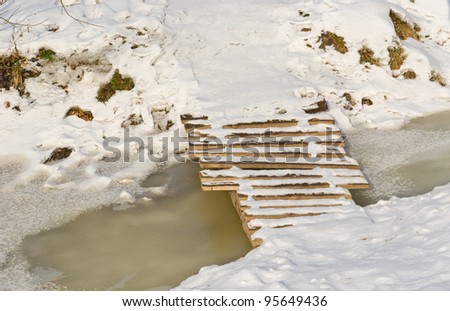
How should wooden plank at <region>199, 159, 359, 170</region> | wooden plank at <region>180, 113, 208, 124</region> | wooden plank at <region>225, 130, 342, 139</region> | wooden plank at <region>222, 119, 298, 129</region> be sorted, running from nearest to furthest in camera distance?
wooden plank at <region>199, 159, 359, 170</region> → wooden plank at <region>225, 130, 342, 139</region> → wooden plank at <region>222, 119, 298, 129</region> → wooden plank at <region>180, 113, 208, 124</region>

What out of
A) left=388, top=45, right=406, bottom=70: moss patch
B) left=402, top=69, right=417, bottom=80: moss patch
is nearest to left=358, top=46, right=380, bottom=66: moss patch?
left=388, top=45, right=406, bottom=70: moss patch

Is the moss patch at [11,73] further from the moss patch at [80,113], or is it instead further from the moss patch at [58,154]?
the moss patch at [58,154]

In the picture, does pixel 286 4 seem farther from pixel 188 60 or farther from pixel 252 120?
pixel 252 120

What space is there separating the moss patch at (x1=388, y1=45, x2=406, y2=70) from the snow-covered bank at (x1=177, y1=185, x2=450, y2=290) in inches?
128

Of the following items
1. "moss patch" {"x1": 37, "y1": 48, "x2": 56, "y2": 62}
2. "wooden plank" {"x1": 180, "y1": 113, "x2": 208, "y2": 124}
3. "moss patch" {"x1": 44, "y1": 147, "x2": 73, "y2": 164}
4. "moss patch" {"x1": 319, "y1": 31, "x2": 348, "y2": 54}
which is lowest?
"moss patch" {"x1": 44, "y1": 147, "x2": 73, "y2": 164}

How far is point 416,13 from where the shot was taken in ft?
34.7

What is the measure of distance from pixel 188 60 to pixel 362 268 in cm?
474

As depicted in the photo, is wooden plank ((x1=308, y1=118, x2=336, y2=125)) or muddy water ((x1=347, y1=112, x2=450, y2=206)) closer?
muddy water ((x1=347, y1=112, x2=450, y2=206))

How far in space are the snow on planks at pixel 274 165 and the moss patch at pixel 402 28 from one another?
8.21 ft

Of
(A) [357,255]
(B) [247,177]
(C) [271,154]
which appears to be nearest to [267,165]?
(C) [271,154]

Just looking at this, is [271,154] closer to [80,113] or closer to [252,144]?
[252,144]

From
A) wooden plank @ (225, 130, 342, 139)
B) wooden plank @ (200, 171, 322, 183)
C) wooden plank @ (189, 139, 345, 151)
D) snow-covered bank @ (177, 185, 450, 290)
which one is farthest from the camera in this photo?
wooden plank @ (225, 130, 342, 139)

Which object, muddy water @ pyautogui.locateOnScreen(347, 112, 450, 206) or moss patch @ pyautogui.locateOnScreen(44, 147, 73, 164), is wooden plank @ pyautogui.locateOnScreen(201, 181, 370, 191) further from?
moss patch @ pyautogui.locateOnScreen(44, 147, 73, 164)

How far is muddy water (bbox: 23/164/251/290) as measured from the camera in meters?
6.06
